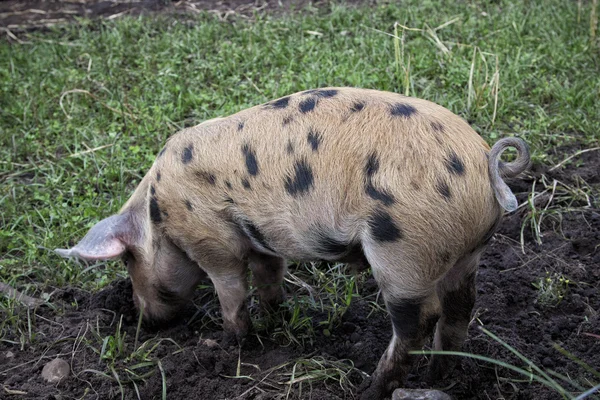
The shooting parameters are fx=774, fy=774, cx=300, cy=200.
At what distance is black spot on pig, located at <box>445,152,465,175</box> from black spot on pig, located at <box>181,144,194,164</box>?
57.4 inches

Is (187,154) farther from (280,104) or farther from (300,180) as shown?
(300,180)

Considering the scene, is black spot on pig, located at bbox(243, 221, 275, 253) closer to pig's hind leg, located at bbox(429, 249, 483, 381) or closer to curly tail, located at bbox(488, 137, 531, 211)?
pig's hind leg, located at bbox(429, 249, 483, 381)

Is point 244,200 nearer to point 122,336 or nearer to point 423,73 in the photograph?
point 122,336

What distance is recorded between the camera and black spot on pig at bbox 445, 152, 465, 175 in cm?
350

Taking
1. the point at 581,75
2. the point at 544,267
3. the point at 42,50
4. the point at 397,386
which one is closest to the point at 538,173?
the point at 544,267

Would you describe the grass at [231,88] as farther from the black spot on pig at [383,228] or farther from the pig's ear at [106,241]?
the black spot on pig at [383,228]

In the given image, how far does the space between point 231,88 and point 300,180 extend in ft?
11.4

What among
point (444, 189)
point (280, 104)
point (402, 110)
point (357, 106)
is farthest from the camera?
point (280, 104)

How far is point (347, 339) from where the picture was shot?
15.0 ft

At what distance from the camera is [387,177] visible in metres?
3.54

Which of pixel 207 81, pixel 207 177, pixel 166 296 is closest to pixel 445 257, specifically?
pixel 207 177

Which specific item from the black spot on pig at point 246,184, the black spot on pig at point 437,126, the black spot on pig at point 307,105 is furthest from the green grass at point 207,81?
the black spot on pig at point 437,126

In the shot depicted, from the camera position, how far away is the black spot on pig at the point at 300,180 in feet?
12.4

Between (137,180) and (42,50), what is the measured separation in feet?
8.96
